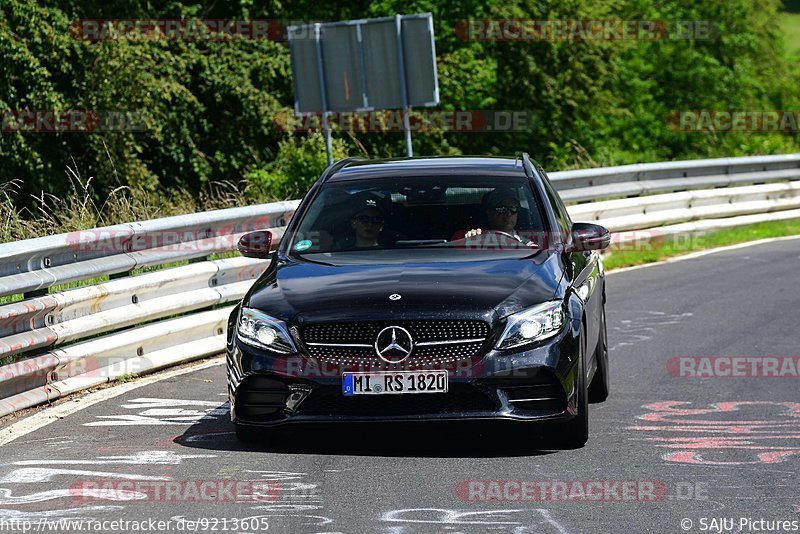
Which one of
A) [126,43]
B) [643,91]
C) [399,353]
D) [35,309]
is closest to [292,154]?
[126,43]

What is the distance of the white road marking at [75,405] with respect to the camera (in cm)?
876

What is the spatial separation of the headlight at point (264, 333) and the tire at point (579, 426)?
1.47 metres

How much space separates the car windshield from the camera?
8812 millimetres

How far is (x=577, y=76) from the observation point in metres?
42.9

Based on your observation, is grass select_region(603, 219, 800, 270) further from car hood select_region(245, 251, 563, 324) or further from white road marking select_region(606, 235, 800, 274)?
car hood select_region(245, 251, 563, 324)

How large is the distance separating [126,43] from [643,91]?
24.0 m

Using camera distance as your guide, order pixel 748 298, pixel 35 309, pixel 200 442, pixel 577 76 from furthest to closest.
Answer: pixel 577 76 < pixel 748 298 < pixel 35 309 < pixel 200 442

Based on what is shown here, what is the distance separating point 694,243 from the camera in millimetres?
20391

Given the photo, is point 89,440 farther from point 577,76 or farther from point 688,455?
point 577,76

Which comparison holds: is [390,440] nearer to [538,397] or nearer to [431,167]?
[538,397]
